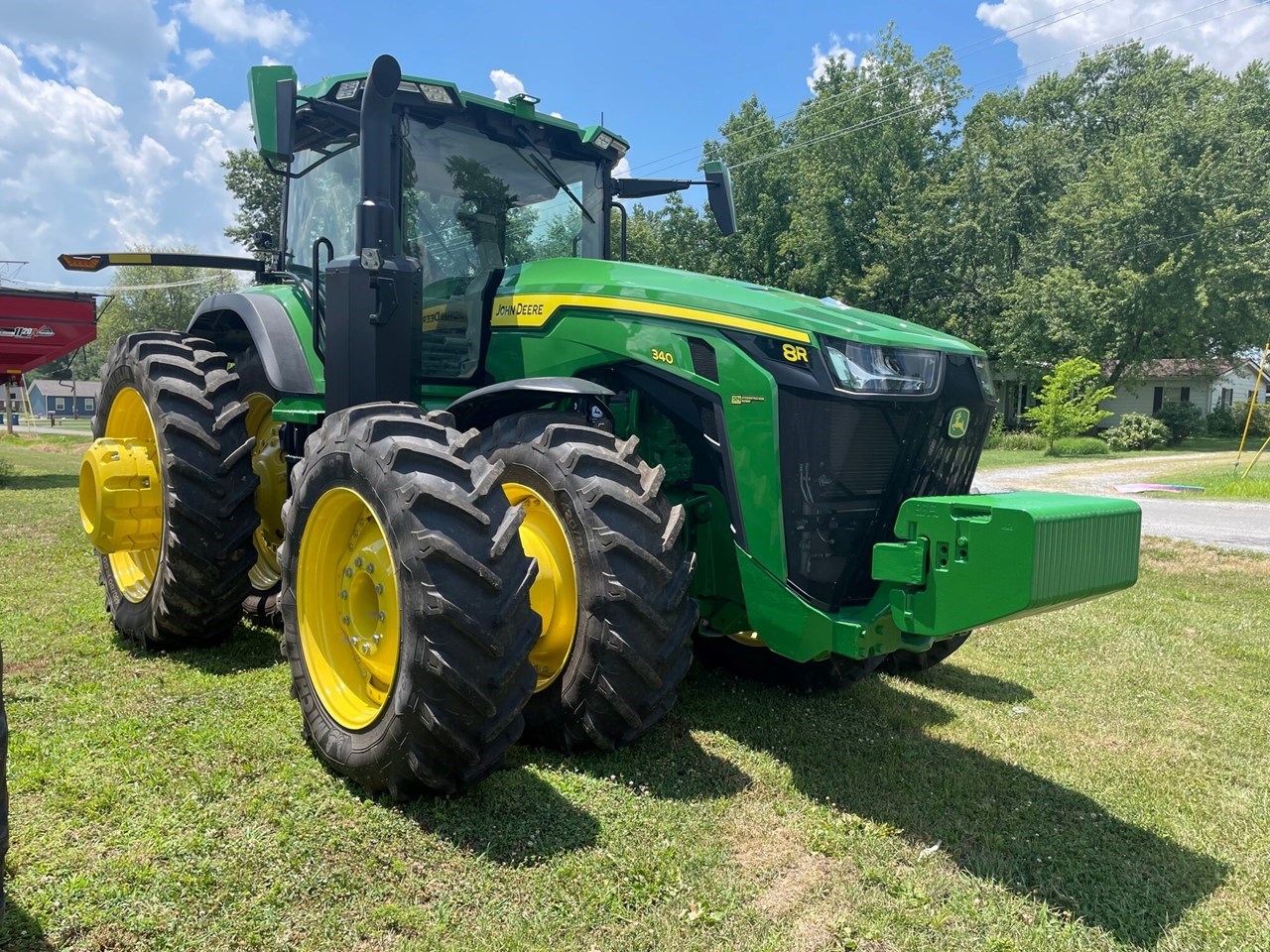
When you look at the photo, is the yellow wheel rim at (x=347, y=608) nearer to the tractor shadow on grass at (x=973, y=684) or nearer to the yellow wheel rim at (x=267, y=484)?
the yellow wheel rim at (x=267, y=484)

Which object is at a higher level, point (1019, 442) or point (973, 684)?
point (973, 684)

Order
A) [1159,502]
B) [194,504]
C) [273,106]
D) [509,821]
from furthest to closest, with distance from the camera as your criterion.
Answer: [1159,502]
[194,504]
[273,106]
[509,821]

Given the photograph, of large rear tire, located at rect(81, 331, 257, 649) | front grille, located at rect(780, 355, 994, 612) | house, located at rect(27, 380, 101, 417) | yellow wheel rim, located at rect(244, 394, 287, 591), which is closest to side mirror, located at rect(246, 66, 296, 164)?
large rear tire, located at rect(81, 331, 257, 649)

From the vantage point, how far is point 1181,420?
1287 inches

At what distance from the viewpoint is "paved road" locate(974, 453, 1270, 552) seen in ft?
35.4

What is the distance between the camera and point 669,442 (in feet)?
13.5

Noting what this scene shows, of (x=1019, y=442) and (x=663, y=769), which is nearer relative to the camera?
(x=663, y=769)

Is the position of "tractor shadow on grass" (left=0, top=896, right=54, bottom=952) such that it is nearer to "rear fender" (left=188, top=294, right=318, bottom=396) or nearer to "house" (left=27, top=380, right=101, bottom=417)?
"rear fender" (left=188, top=294, right=318, bottom=396)

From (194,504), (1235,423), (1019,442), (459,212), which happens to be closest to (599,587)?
(459,212)

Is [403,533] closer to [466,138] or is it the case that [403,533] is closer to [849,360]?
[849,360]

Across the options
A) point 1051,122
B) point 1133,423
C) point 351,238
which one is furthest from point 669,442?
point 1051,122

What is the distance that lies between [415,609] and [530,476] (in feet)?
2.92

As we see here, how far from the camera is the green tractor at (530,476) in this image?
2953 millimetres

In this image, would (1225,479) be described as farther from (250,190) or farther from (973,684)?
(250,190)
